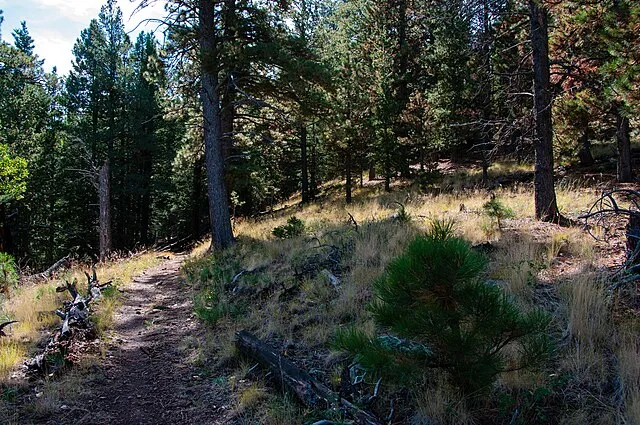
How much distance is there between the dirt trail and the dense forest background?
17.3 ft

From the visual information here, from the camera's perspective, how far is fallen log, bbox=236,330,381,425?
2941 millimetres

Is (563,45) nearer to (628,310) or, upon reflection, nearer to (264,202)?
(628,310)

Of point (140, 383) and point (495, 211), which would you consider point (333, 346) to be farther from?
point (495, 211)

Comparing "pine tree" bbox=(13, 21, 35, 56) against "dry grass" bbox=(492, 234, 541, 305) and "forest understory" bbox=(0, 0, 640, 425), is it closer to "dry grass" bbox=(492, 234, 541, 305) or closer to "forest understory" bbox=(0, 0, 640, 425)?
"forest understory" bbox=(0, 0, 640, 425)

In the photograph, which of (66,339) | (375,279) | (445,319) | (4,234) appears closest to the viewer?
(445,319)

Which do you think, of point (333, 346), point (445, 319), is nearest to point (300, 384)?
point (333, 346)

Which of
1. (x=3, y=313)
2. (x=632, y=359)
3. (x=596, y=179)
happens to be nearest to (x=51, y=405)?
(x=3, y=313)

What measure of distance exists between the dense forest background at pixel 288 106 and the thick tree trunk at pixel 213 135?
41 millimetres

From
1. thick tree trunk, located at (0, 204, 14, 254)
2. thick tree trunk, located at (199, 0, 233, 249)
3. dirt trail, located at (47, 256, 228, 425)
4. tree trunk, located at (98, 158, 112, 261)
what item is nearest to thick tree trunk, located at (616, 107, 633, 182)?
thick tree trunk, located at (199, 0, 233, 249)

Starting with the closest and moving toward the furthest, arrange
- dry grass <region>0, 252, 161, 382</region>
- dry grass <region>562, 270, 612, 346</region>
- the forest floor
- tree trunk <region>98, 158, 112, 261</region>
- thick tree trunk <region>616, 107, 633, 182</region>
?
dry grass <region>562, 270, 612, 346</region>
the forest floor
dry grass <region>0, 252, 161, 382</region>
thick tree trunk <region>616, 107, 633, 182</region>
tree trunk <region>98, 158, 112, 261</region>

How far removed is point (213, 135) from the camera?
36.4 ft

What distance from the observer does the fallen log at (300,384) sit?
2.94 m

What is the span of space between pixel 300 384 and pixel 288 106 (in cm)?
1009

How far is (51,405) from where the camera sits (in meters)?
3.75
